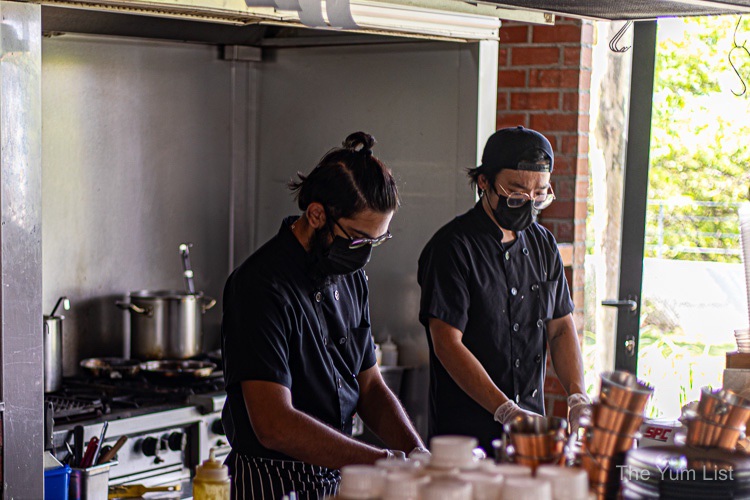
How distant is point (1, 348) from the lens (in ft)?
8.25

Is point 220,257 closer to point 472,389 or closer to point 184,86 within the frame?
point 184,86

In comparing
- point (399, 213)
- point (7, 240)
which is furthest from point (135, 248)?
point (7, 240)

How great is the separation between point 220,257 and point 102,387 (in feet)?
3.17

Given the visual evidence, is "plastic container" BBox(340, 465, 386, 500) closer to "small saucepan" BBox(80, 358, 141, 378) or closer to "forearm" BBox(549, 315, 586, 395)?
"forearm" BBox(549, 315, 586, 395)

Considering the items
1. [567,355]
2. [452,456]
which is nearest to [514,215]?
[567,355]

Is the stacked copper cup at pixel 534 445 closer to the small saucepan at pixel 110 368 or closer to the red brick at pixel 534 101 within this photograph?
the small saucepan at pixel 110 368

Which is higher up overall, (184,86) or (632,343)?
(184,86)

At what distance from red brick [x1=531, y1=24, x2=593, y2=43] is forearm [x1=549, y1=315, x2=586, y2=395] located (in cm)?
128

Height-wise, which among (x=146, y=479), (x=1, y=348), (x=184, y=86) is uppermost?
(x=184, y=86)

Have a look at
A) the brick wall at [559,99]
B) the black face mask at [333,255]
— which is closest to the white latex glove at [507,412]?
the black face mask at [333,255]

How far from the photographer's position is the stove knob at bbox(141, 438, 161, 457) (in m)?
3.25

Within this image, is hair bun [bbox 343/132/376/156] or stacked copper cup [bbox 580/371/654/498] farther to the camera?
hair bun [bbox 343/132/376/156]

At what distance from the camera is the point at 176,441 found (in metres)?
3.35

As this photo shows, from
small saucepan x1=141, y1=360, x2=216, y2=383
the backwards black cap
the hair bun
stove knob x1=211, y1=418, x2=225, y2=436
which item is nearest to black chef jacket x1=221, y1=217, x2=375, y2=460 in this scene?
the hair bun
